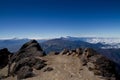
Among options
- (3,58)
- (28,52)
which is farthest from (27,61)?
(3,58)

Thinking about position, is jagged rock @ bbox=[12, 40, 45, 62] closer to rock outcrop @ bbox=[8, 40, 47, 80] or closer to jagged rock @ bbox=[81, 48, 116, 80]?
rock outcrop @ bbox=[8, 40, 47, 80]

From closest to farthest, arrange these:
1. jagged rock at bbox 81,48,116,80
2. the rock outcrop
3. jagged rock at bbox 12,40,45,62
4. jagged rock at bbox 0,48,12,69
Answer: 1. jagged rock at bbox 81,48,116,80
2. the rock outcrop
3. jagged rock at bbox 12,40,45,62
4. jagged rock at bbox 0,48,12,69

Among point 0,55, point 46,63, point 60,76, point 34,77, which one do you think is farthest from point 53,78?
point 0,55

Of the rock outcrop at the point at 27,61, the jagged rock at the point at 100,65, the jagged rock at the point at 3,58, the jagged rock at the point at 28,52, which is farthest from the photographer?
the jagged rock at the point at 3,58

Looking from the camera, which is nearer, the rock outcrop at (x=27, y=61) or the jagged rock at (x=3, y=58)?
the rock outcrop at (x=27, y=61)

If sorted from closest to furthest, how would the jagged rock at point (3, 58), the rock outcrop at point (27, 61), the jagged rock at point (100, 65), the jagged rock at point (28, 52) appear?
1. the jagged rock at point (100, 65)
2. the rock outcrop at point (27, 61)
3. the jagged rock at point (28, 52)
4. the jagged rock at point (3, 58)

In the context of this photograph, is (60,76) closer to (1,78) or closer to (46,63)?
(46,63)

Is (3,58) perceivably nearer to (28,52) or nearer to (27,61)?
(28,52)

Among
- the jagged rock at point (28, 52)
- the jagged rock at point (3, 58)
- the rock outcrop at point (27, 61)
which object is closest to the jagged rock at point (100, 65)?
the rock outcrop at point (27, 61)

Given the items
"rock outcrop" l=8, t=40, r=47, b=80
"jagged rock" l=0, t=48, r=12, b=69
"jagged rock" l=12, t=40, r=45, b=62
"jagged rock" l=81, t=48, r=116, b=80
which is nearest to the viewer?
"jagged rock" l=81, t=48, r=116, b=80

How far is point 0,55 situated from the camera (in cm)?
8875

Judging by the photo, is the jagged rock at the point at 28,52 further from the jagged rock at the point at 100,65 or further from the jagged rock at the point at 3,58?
the jagged rock at the point at 100,65

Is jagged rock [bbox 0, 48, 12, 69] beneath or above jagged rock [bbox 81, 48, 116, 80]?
beneath

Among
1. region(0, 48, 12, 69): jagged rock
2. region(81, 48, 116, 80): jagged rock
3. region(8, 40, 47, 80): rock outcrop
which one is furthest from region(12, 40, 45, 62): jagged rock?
region(81, 48, 116, 80): jagged rock
